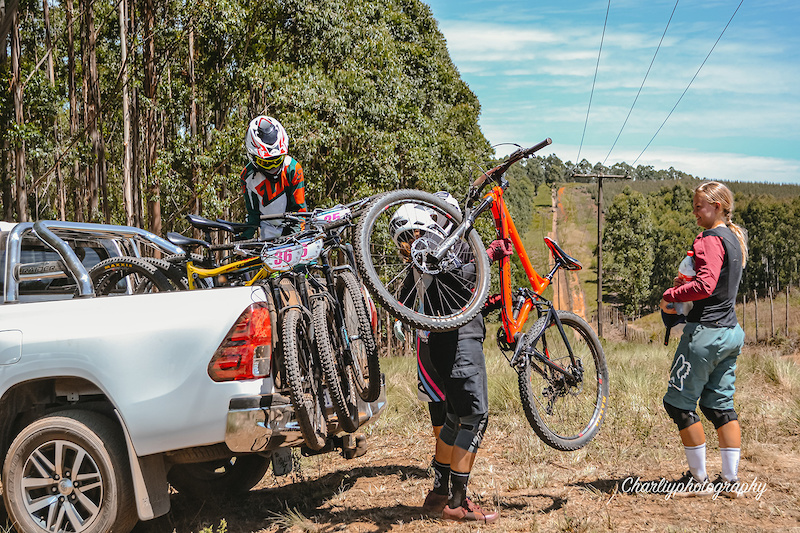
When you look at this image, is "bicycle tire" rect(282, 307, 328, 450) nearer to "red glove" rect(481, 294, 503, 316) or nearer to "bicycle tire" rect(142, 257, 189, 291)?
"red glove" rect(481, 294, 503, 316)

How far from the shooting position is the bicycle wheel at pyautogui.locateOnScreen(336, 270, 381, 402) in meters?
4.19

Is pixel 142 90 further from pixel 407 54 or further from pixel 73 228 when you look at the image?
pixel 73 228

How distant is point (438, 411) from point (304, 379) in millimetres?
1587

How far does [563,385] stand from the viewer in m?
5.30

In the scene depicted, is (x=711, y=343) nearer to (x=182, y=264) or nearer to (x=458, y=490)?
(x=458, y=490)

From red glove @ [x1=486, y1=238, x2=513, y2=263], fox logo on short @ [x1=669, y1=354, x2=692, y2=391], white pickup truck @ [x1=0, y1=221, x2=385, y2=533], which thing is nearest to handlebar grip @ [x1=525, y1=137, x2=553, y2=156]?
red glove @ [x1=486, y1=238, x2=513, y2=263]

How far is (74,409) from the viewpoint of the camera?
4.05 meters

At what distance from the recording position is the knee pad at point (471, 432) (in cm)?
452

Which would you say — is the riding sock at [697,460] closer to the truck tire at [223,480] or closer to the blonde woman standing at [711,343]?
the blonde woman standing at [711,343]

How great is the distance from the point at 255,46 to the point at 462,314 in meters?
21.3

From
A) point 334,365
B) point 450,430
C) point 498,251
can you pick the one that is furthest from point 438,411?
point 334,365

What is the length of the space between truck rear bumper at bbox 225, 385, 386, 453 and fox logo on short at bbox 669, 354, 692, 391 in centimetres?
278

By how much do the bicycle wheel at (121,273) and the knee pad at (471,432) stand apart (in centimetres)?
253

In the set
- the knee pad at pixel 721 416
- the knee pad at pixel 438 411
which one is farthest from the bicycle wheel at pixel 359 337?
the knee pad at pixel 721 416
